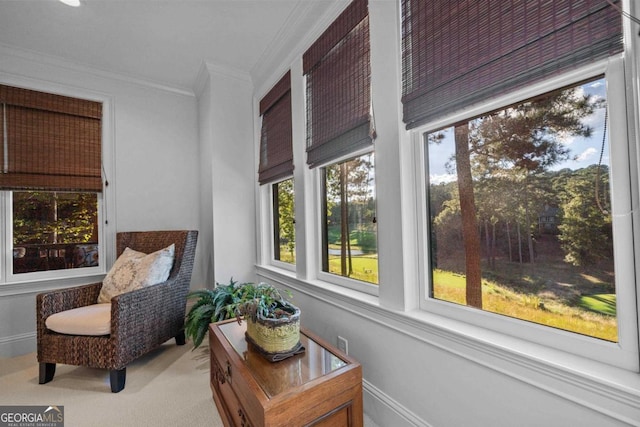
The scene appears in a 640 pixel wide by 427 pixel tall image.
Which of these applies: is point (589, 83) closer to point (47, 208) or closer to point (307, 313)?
point (307, 313)

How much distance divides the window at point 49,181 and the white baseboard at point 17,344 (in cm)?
51

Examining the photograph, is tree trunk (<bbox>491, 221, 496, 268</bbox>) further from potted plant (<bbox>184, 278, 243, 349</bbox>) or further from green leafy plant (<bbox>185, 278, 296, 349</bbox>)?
potted plant (<bbox>184, 278, 243, 349</bbox>)

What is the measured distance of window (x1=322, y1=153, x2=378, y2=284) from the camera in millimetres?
1770

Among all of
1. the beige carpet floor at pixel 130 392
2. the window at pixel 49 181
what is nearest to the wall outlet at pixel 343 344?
the beige carpet floor at pixel 130 392

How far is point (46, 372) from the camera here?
198 cm

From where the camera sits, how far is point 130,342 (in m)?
1.95

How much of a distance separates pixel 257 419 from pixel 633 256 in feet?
4.36

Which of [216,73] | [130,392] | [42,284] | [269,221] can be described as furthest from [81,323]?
[216,73]

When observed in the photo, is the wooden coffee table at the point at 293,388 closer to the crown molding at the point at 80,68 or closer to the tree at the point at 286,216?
the tree at the point at 286,216

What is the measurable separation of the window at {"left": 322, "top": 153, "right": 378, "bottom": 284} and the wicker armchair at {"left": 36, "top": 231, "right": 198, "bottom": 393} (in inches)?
52.1

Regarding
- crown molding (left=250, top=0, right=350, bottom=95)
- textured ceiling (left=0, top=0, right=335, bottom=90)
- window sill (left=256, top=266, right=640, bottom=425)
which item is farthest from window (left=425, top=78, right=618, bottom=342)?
textured ceiling (left=0, top=0, right=335, bottom=90)

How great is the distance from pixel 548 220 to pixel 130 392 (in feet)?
8.30

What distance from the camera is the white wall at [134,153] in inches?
98.0

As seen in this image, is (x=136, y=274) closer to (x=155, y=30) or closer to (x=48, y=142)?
(x=48, y=142)
